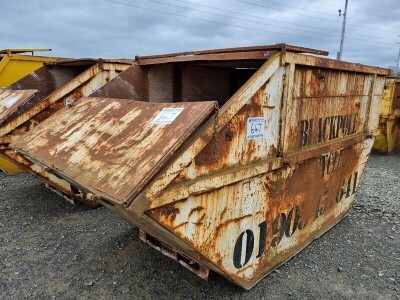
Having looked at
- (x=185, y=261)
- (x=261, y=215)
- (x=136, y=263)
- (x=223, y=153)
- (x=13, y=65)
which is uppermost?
(x=13, y=65)

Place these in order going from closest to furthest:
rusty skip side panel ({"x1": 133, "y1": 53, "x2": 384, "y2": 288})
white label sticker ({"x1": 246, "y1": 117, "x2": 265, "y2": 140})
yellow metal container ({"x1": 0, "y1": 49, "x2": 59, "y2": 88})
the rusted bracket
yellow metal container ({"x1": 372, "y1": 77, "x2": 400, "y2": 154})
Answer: rusty skip side panel ({"x1": 133, "y1": 53, "x2": 384, "y2": 288}) → white label sticker ({"x1": 246, "y1": 117, "x2": 265, "y2": 140}) → the rusted bracket → yellow metal container ({"x1": 0, "y1": 49, "x2": 59, "y2": 88}) → yellow metal container ({"x1": 372, "y1": 77, "x2": 400, "y2": 154})

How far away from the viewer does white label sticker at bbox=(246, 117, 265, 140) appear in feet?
7.17

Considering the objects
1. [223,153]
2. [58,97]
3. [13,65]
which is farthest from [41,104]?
[223,153]

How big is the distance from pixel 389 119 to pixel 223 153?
6979 mm

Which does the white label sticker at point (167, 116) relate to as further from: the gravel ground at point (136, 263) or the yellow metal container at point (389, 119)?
the yellow metal container at point (389, 119)

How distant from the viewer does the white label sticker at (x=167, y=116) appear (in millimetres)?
1998

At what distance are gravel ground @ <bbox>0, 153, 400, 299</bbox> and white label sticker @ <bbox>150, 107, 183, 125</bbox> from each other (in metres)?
1.38

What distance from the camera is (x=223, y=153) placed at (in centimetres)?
204

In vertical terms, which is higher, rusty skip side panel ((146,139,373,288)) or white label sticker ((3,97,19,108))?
white label sticker ((3,97,19,108))

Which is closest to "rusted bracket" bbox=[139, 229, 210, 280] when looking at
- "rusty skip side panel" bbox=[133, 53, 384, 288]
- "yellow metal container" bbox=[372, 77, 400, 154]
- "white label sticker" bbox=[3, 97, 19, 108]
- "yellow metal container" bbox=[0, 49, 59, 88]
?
"rusty skip side panel" bbox=[133, 53, 384, 288]

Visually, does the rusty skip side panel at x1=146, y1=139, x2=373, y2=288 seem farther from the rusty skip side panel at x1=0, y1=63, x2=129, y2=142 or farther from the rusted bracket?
the rusty skip side panel at x1=0, y1=63, x2=129, y2=142

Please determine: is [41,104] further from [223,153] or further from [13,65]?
[223,153]

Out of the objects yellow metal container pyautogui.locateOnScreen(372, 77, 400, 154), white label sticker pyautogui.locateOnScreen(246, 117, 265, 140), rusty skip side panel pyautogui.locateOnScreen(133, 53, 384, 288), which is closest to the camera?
rusty skip side panel pyautogui.locateOnScreen(133, 53, 384, 288)

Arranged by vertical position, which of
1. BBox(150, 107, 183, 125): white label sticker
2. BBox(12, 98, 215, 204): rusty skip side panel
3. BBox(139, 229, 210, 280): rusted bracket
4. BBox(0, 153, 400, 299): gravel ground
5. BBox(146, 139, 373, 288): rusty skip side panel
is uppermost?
BBox(150, 107, 183, 125): white label sticker
